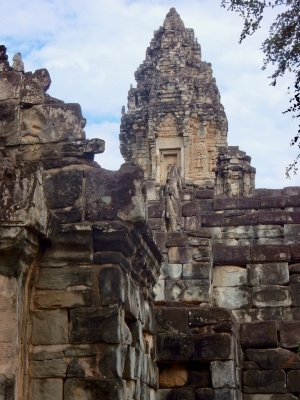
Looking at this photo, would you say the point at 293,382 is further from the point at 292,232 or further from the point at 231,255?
the point at 292,232

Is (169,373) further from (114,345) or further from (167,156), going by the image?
(167,156)

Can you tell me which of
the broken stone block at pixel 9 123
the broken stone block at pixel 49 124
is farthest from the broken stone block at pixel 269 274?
the broken stone block at pixel 9 123

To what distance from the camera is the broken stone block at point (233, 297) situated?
1273 centimetres

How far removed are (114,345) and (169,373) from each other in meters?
2.65

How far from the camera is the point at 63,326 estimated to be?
582 cm

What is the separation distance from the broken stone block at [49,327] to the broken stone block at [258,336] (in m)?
3.85

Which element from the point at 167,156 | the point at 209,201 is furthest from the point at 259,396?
the point at 167,156

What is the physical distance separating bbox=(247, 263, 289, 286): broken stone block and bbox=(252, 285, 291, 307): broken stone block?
9 centimetres

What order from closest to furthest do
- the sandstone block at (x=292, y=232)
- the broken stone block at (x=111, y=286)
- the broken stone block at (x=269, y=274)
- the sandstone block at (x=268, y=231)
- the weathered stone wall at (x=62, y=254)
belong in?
1. the weathered stone wall at (x=62, y=254)
2. the broken stone block at (x=111, y=286)
3. the broken stone block at (x=269, y=274)
4. the sandstone block at (x=292, y=232)
5. the sandstone block at (x=268, y=231)

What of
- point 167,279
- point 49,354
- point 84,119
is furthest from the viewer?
point 167,279

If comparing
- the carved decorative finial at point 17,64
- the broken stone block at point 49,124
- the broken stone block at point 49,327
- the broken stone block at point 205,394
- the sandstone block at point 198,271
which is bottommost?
the broken stone block at point 205,394

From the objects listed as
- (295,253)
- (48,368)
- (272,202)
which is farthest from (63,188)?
(272,202)

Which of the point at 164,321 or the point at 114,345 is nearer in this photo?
the point at 114,345

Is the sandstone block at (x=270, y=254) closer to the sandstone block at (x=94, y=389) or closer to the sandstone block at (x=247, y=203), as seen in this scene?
the sandstone block at (x=247, y=203)
